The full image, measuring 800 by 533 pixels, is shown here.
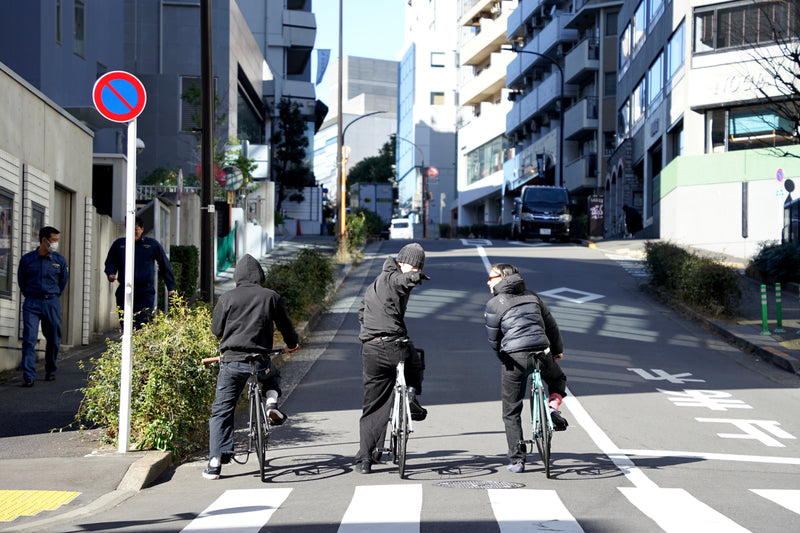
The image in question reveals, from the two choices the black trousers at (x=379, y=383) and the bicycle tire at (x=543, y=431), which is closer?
the bicycle tire at (x=543, y=431)

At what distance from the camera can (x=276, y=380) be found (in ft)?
29.0

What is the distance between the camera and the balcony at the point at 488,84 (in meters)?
79.4

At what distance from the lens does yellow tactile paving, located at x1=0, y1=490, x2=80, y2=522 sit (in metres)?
6.86

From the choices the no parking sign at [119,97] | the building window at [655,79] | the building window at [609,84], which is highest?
the building window at [609,84]

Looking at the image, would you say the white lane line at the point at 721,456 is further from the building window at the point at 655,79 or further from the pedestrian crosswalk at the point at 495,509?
the building window at the point at 655,79

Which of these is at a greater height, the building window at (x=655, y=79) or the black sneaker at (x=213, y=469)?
the building window at (x=655, y=79)

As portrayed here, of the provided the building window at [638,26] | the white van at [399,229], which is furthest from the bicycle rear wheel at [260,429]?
the white van at [399,229]

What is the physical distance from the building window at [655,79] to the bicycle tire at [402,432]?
3422 centimetres

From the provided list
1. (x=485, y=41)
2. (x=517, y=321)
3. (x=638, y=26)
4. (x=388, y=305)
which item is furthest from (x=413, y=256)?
(x=485, y=41)

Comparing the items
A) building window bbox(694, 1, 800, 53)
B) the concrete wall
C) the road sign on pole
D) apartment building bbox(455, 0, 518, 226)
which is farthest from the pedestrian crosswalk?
apartment building bbox(455, 0, 518, 226)

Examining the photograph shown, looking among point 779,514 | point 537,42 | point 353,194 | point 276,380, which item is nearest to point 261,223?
point 276,380

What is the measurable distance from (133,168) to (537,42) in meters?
61.2

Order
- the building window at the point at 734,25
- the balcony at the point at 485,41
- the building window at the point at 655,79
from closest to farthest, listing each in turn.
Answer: the building window at the point at 734,25 → the building window at the point at 655,79 → the balcony at the point at 485,41

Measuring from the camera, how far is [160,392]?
911cm
